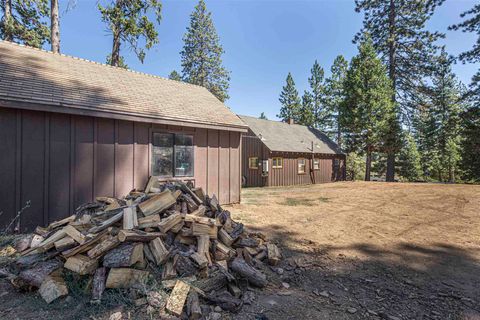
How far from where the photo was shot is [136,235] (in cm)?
317

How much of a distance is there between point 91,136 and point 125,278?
4.49m

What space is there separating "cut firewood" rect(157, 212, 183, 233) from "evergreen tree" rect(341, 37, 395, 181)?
68.5 ft

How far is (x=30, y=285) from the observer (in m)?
2.89

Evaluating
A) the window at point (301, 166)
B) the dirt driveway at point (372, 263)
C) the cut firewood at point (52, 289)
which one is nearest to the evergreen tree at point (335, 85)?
the window at point (301, 166)

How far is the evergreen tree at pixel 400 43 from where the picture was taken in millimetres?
20547

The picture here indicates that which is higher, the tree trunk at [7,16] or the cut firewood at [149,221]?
the tree trunk at [7,16]

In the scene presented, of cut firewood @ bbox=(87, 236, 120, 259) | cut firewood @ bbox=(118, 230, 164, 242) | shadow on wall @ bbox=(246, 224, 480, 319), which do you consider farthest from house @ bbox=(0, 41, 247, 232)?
shadow on wall @ bbox=(246, 224, 480, 319)

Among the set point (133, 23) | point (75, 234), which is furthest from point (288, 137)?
point (75, 234)

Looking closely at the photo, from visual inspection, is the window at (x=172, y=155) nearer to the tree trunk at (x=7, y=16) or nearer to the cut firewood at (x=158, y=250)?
the cut firewood at (x=158, y=250)

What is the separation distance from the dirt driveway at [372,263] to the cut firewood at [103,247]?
186 cm

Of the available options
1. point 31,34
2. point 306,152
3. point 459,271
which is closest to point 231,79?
point 306,152

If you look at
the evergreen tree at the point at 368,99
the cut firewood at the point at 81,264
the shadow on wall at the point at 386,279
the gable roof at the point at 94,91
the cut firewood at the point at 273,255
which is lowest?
the shadow on wall at the point at 386,279


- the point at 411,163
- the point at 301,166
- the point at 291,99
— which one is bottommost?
the point at 301,166

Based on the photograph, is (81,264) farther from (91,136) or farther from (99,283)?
(91,136)
